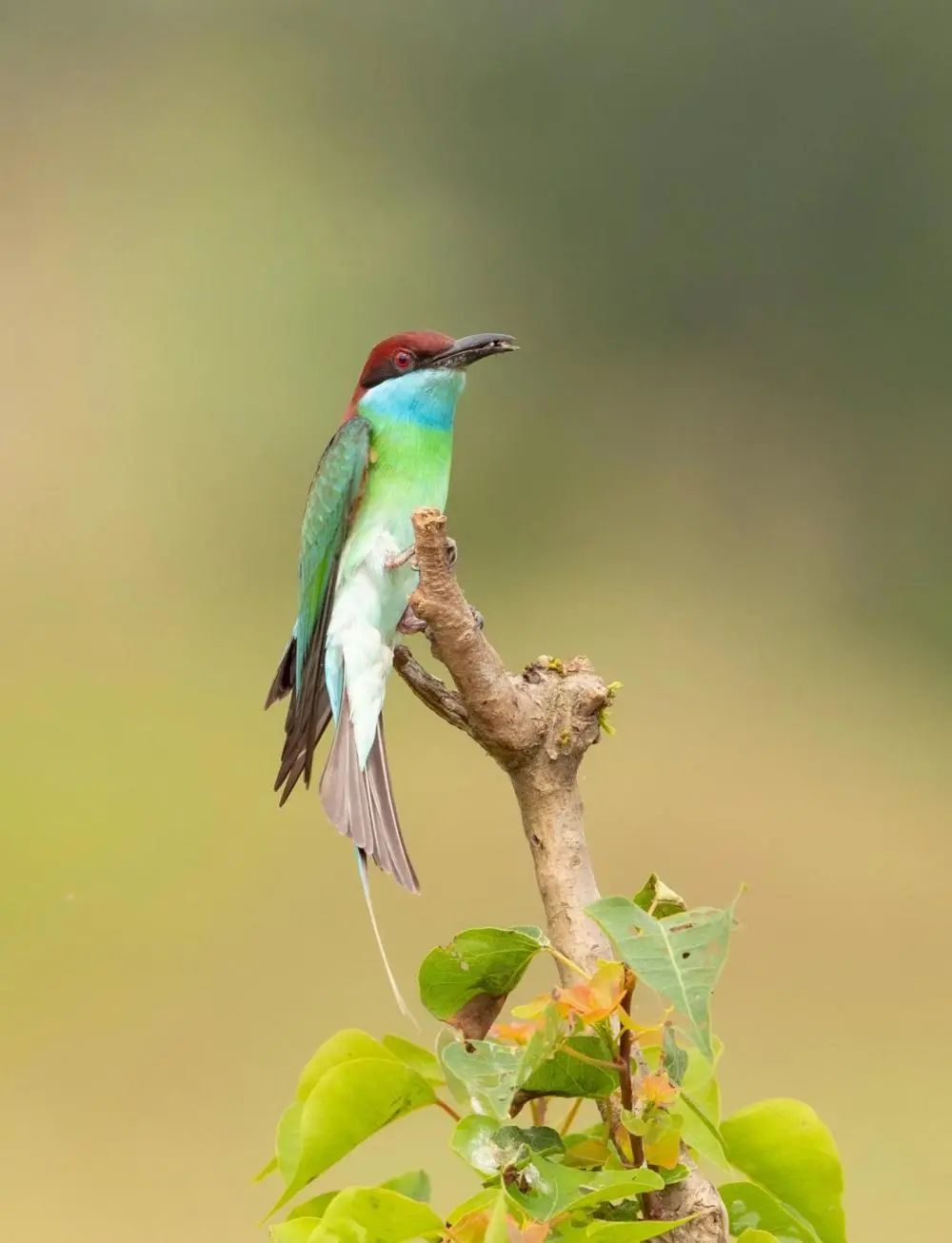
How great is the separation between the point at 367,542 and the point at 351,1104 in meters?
0.72

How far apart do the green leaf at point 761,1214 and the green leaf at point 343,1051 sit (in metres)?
0.11

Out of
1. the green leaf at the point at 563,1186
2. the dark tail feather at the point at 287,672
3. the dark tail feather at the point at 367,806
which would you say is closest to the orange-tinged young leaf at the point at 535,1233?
the green leaf at the point at 563,1186

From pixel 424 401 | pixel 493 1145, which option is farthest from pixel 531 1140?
pixel 424 401

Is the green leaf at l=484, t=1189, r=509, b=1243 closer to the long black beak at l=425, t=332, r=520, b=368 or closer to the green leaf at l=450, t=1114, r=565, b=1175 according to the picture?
the green leaf at l=450, t=1114, r=565, b=1175

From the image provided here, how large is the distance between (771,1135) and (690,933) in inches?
3.5

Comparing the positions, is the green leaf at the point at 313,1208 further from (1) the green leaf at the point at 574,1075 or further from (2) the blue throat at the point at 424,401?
(2) the blue throat at the point at 424,401

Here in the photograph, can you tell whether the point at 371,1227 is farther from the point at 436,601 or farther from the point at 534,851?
the point at 436,601

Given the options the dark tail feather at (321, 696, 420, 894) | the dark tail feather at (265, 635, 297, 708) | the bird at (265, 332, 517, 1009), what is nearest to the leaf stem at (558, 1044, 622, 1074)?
the dark tail feather at (321, 696, 420, 894)

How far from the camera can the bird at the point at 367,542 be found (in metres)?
1.04

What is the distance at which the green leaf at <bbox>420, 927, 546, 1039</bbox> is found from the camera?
42 cm

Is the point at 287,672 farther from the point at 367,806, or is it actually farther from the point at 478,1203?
the point at 478,1203

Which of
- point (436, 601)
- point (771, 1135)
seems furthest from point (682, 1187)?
point (436, 601)

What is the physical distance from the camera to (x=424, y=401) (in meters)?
1.16

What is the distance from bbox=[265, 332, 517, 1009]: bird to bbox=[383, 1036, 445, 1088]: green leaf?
533 mm
